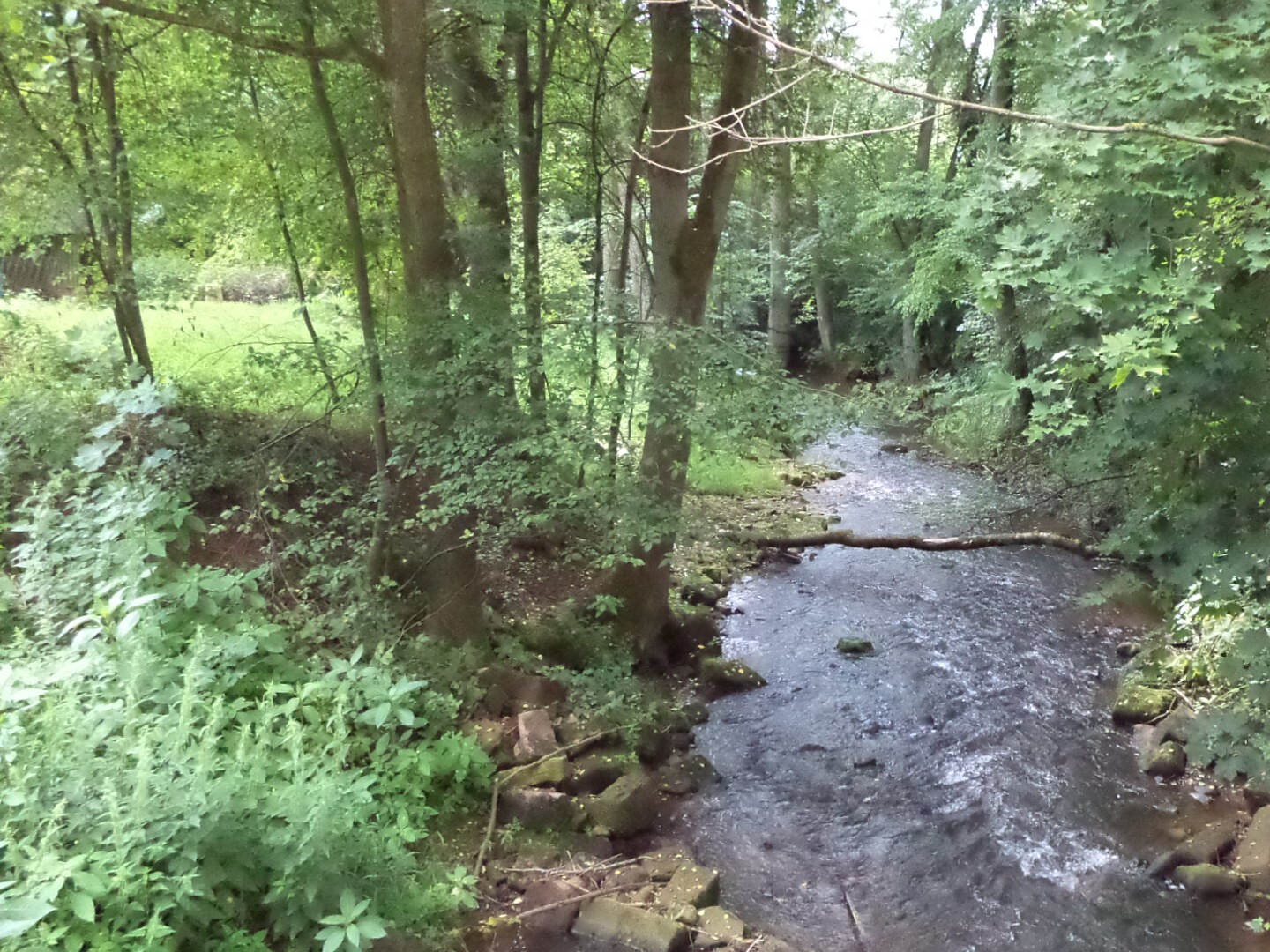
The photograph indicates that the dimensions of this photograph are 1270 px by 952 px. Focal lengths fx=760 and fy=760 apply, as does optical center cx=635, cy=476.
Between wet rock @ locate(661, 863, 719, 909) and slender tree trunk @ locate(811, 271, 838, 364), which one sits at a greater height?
slender tree trunk @ locate(811, 271, 838, 364)

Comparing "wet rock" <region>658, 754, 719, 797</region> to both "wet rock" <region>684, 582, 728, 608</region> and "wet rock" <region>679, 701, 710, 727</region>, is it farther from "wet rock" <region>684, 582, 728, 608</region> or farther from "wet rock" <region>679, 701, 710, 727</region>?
"wet rock" <region>684, 582, 728, 608</region>

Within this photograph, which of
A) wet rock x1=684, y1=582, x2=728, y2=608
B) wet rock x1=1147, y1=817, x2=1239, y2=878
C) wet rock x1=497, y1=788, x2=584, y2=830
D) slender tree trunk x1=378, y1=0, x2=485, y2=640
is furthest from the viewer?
wet rock x1=684, y1=582, x2=728, y2=608

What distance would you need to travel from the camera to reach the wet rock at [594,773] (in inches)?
205

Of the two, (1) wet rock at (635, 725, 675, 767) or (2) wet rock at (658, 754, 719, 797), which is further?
(1) wet rock at (635, 725, 675, 767)

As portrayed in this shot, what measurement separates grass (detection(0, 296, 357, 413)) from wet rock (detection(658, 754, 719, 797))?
3.91 m

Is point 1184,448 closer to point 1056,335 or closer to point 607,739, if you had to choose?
point 1056,335

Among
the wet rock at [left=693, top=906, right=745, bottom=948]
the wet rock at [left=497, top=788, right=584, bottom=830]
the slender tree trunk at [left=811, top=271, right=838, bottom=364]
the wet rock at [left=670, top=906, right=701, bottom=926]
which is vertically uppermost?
the slender tree trunk at [left=811, top=271, right=838, bottom=364]

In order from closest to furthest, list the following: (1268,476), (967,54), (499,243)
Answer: (1268,476) → (499,243) → (967,54)

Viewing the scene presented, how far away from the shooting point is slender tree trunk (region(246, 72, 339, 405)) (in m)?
5.74

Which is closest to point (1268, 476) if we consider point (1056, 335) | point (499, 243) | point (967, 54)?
point (1056, 335)

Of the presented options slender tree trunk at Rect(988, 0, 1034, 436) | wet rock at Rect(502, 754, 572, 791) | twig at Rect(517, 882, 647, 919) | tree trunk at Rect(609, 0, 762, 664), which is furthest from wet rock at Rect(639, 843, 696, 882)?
slender tree trunk at Rect(988, 0, 1034, 436)

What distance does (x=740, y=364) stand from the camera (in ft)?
17.7

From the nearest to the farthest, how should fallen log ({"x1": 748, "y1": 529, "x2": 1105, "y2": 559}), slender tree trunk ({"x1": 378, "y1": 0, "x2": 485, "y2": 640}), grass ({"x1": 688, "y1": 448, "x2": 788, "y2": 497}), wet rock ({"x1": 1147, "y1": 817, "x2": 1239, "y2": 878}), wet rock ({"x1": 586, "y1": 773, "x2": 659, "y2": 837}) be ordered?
wet rock ({"x1": 1147, "y1": 817, "x2": 1239, "y2": 878})
wet rock ({"x1": 586, "y1": 773, "x2": 659, "y2": 837})
slender tree trunk ({"x1": 378, "y1": 0, "x2": 485, "y2": 640})
fallen log ({"x1": 748, "y1": 529, "x2": 1105, "y2": 559})
grass ({"x1": 688, "y1": 448, "x2": 788, "y2": 497})

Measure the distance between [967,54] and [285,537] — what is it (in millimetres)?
13556
